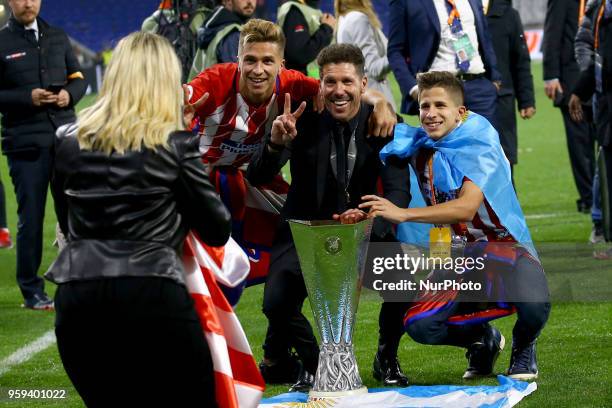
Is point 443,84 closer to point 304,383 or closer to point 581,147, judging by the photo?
point 304,383

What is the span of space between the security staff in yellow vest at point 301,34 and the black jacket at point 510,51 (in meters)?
1.26

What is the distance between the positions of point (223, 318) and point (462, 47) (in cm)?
445

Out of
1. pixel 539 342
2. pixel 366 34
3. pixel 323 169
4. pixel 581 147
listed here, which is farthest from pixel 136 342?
pixel 581 147

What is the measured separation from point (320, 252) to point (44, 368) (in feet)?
6.60

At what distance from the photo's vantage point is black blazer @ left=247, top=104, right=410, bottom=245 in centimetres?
570

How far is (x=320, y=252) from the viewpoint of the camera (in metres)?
5.25

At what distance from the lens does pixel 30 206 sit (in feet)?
27.6

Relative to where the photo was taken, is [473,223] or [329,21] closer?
[473,223]

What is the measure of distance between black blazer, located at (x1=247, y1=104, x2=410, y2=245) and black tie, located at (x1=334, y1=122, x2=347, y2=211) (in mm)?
36

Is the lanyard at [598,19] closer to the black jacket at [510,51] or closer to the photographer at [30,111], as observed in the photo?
the black jacket at [510,51]

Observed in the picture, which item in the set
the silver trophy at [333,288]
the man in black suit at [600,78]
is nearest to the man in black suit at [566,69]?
the man in black suit at [600,78]

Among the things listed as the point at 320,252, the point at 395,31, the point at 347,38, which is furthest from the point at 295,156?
the point at 347,38

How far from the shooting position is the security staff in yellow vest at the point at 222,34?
8.38 meters

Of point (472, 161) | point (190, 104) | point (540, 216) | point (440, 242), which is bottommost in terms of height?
point (540, 216)
